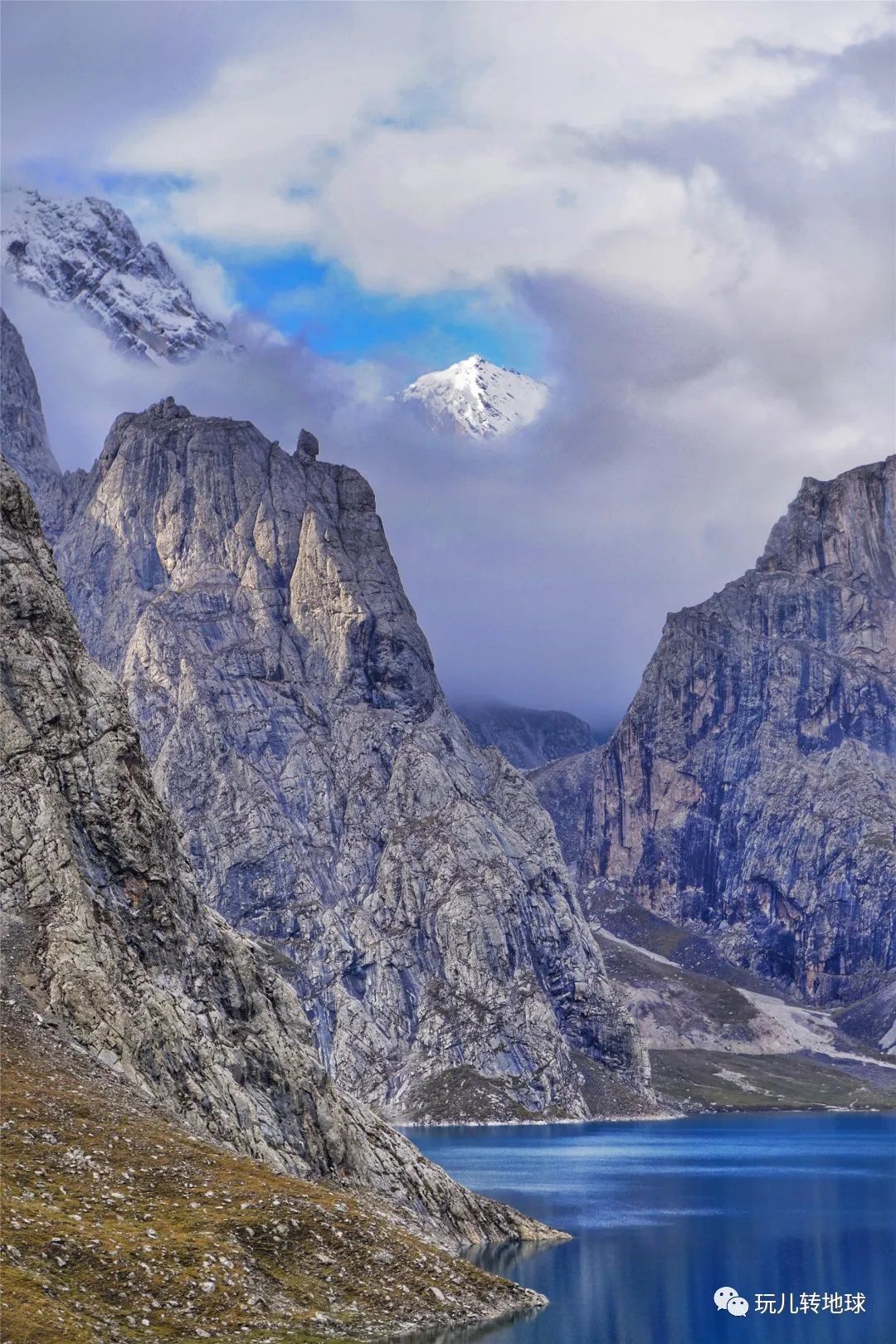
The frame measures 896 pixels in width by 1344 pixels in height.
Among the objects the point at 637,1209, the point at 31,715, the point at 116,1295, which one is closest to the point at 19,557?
the point at 31,715

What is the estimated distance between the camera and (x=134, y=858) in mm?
122062

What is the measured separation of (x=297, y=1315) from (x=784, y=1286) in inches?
2267

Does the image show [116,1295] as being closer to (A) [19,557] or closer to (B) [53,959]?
(B) [53,959]

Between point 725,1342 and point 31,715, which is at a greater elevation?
point 31,715

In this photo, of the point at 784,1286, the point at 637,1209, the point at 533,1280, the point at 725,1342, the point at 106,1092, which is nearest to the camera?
the point at 106,1092

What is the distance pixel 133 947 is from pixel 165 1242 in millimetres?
36168
